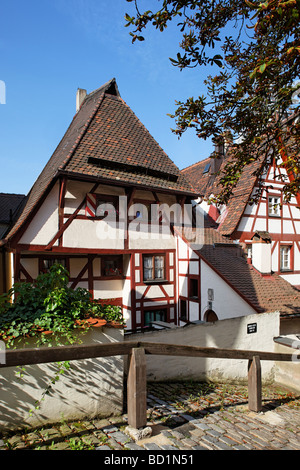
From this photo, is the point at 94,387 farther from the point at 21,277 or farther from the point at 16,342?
the point at 21,277

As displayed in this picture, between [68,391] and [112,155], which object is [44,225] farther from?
[68,391]

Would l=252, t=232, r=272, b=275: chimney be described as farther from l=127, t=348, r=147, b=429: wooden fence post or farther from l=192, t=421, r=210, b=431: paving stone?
l=127, t=348, r=147, b=429: wooden fence post

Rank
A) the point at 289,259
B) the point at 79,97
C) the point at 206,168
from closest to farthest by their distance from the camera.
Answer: the point at 289,259
the point at 79,97
the point at 206,168

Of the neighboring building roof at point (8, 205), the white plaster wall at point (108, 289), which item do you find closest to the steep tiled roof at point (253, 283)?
the white plaster wall at point (108, 289)

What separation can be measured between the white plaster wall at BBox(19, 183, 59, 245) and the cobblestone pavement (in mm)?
5824

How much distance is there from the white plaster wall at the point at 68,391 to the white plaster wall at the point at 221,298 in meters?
6.40

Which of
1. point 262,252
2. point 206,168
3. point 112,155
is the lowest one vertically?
point 262,252

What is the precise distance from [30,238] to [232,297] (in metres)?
6.40

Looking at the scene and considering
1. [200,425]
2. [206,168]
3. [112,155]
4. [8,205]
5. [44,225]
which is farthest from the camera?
[206,168]

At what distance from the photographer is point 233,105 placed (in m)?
5.71

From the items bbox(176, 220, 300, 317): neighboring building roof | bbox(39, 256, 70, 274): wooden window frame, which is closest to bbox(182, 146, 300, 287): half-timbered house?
bbox(176, 220, 300, 317): neighboring building roof

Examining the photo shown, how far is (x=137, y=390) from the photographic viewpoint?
310 cm

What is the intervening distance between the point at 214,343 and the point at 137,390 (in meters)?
4.64

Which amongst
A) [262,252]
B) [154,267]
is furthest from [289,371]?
[154,267]
